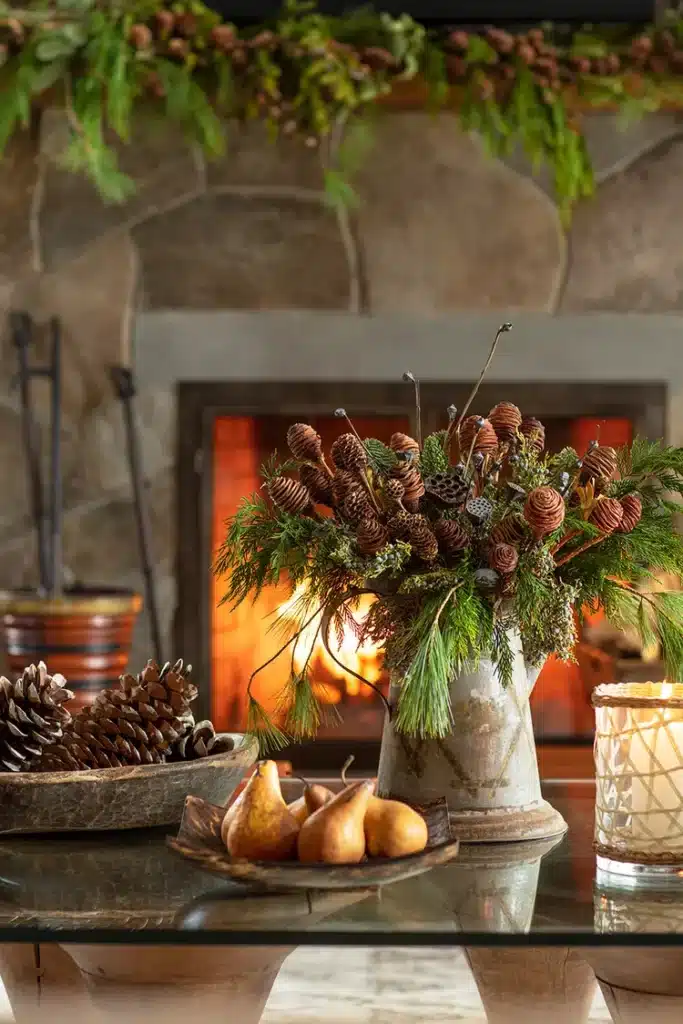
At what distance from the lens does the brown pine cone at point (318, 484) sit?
1201mm

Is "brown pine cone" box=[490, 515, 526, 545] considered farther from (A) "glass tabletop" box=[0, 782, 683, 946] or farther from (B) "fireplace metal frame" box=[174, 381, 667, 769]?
(B) "fireplace metal frame" box=[174, 381, 667, 769]

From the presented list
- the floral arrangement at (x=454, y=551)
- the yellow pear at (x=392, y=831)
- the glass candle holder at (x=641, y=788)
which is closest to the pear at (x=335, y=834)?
the yellow pear at (x=392, y=831)

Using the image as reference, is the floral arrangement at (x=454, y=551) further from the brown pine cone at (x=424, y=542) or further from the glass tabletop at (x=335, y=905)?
the glass tabletop at (x=335, y=905)

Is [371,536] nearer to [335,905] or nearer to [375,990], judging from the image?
[335,905]

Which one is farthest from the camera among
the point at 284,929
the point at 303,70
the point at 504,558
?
the point at 303,70

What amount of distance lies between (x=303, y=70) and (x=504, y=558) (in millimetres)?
2229

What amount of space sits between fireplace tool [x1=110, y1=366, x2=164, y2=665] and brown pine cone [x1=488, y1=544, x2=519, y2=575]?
2117 millimetres

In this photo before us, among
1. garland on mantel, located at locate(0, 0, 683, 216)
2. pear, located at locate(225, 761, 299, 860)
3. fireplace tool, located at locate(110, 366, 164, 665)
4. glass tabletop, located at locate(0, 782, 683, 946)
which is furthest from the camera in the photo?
fireplace tool, located at locate(110, 366, 164, 665)

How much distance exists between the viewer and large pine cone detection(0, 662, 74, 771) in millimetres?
1270

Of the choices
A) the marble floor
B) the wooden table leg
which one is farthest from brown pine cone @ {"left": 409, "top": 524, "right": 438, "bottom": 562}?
the marble floor

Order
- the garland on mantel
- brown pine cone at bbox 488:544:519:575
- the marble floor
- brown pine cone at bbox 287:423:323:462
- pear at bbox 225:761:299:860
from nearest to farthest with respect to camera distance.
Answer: pear at bbox 225:761:299:860, brown pine cone at bbox 488:544:519:575, brown pine cone at bbox 287:423:323:462, the marble floor, the garland on mantel

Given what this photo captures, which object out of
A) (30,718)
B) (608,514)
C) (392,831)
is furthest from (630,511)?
(30,718)

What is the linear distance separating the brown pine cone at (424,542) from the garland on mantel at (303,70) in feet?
6.93

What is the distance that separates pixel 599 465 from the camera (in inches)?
46.4
